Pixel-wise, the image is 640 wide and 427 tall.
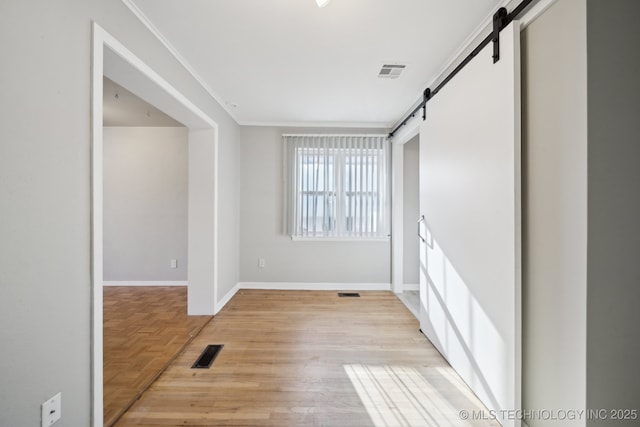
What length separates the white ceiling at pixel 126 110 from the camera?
327 cm

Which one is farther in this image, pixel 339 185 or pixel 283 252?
pixel 283 252

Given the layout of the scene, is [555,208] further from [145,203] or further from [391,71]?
[145,203]

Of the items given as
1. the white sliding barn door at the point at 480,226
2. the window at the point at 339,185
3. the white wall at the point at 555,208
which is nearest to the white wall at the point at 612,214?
the white wall at the point at 555,208

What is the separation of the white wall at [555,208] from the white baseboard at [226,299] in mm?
3027

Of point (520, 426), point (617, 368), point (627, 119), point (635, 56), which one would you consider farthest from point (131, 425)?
point (635, 56)

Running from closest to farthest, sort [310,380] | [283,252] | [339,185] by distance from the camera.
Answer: [310,380] < [339,185] < [283,252]

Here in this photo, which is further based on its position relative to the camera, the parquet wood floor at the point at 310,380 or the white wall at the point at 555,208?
the parquet wood floor at the point at 310,380

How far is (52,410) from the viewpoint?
1234 mm

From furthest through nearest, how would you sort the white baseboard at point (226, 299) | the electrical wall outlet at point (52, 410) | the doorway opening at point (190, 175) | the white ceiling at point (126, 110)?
1. the white baseboard at point (226, 299)
2. the white ceiling at point (126, 110)
3. the doorway opening at point (190, 175)
4. the electrical wall outlet at point (52, 410)

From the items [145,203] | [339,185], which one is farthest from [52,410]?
[145,203]

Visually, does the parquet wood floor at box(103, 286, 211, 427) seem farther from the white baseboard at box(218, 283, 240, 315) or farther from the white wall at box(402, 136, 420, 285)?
the white wall at box(402, 136, 420, 285)

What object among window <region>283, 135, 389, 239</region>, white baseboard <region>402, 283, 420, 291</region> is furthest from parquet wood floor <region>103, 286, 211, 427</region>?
white baseboard <region>402, 283, 420, 291</region>

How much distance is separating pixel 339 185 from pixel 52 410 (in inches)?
142

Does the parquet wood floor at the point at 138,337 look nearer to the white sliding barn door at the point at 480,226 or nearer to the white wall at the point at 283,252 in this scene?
the white wall at the point at 283,252
